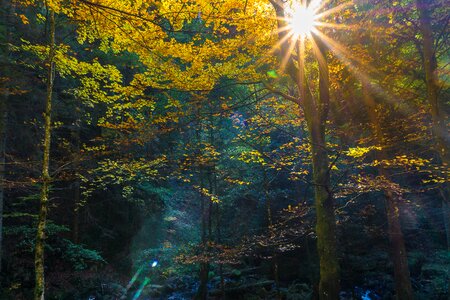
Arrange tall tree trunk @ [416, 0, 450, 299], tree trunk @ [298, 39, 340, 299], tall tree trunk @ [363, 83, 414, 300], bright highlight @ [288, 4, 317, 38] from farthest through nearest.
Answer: tall tree trunk @ [363, 83, 414, 300], tall tree trunk @ [416, 0, 450, 299], bright highlight @ [288, 4, 317, 38], tree trunk @ [298, 39, 340, 299]

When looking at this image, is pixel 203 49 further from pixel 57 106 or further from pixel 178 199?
pixel 178 199

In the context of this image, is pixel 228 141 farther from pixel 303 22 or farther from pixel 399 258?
pixel 303 22

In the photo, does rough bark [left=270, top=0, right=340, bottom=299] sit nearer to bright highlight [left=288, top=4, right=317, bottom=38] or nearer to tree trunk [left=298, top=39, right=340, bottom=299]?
tree trunk [left=298, top=39, right=340, bottom=299]

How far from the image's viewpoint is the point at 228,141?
16.2 metres

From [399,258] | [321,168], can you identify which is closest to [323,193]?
[321,168]

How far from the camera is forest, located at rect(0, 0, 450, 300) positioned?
6117 millimetres

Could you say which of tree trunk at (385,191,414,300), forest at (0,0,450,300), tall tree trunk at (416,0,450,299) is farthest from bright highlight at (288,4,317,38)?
tree trunk at (385,191,414,300)

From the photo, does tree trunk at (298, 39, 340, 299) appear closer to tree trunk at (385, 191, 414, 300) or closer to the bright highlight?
the bright highlight

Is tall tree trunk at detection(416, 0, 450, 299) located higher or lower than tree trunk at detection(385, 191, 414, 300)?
higher

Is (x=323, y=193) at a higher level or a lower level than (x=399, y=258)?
higher

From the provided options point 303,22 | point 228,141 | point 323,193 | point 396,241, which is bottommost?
point 396,241

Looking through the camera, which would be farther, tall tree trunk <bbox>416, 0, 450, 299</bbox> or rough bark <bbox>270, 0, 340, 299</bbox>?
tall tree trunk <bbox>416, 0, 450, 299</bbox>

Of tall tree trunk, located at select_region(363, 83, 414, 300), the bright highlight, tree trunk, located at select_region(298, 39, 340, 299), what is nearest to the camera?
tree trunk, located at select_region(298, 39, 340, 299)

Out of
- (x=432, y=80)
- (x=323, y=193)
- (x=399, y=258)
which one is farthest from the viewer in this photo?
(x=399, y=258)
